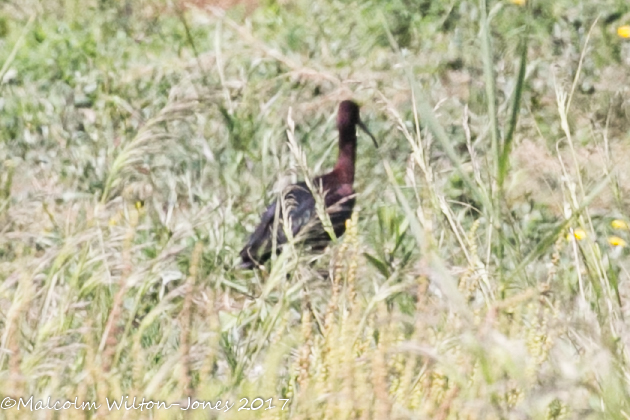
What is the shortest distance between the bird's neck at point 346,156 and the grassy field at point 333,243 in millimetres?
124

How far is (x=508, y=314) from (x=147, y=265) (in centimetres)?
69

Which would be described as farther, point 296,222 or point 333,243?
point 296,222

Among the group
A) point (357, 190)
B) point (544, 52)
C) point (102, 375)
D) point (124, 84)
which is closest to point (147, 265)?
point (102, 375)

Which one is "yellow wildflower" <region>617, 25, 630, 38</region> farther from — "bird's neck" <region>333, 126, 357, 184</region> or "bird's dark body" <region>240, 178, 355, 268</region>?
"bird's dark body" <region>240, 178, 355, 268</region>

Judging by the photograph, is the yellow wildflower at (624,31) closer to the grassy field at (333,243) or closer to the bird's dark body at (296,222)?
the grassy field at (333,243)

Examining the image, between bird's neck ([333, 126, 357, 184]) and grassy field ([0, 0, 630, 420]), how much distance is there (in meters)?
0.12

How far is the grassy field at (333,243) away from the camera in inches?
73.8

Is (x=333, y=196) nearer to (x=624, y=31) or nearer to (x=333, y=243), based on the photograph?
(x=333, y=243)

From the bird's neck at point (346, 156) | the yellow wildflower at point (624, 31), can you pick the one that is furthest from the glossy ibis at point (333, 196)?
the yellow wildflower at point (624, 31)

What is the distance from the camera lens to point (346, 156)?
4.50 metres

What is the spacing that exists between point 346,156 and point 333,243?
1.24 metres

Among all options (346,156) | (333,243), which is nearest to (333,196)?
(346,156)

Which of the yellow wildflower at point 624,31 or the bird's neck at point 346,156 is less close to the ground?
the yellow wildflower at point 624,31

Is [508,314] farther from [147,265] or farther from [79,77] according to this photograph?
[79,77]
